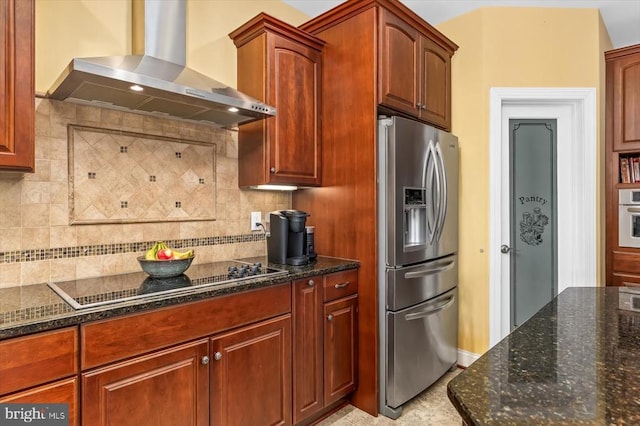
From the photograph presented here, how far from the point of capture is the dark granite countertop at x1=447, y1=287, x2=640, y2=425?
2.12 feet

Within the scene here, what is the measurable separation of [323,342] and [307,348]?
0.42 ft

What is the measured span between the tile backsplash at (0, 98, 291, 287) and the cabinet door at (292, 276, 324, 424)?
2.22 ft

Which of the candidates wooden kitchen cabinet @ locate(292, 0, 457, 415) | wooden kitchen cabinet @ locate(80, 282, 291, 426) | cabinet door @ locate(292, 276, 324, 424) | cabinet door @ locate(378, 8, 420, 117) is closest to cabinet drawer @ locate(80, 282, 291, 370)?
wooden kitchen cabinet @ locate(80, 282, 291, 426)

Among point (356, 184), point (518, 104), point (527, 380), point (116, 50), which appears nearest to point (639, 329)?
point (527, 380)

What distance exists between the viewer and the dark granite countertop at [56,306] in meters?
1.20

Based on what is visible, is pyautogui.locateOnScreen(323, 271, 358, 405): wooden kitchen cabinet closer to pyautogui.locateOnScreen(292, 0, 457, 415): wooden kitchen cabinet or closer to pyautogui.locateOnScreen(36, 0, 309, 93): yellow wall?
pyautogui.locateOnScreen(292, 0, 457, 415): wooden kitchen cabinet

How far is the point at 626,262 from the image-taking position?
10.1 ft

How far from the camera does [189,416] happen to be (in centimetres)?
158

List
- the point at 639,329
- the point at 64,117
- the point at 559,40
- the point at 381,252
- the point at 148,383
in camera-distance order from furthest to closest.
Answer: the point at 559,40 < the point at 381,252 < the point at 64,117 < the point at 148,383 < the point at 639,329

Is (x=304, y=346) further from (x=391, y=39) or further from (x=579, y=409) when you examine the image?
(x=391, y=39)

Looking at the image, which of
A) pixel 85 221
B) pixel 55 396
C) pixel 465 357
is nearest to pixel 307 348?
pixel 55 396

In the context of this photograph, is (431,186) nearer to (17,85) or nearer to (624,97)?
(624,97)

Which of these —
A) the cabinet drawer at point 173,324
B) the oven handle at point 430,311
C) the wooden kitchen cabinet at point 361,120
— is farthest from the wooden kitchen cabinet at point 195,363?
the oven handle at point 430,311

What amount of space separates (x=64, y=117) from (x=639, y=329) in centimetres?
244
